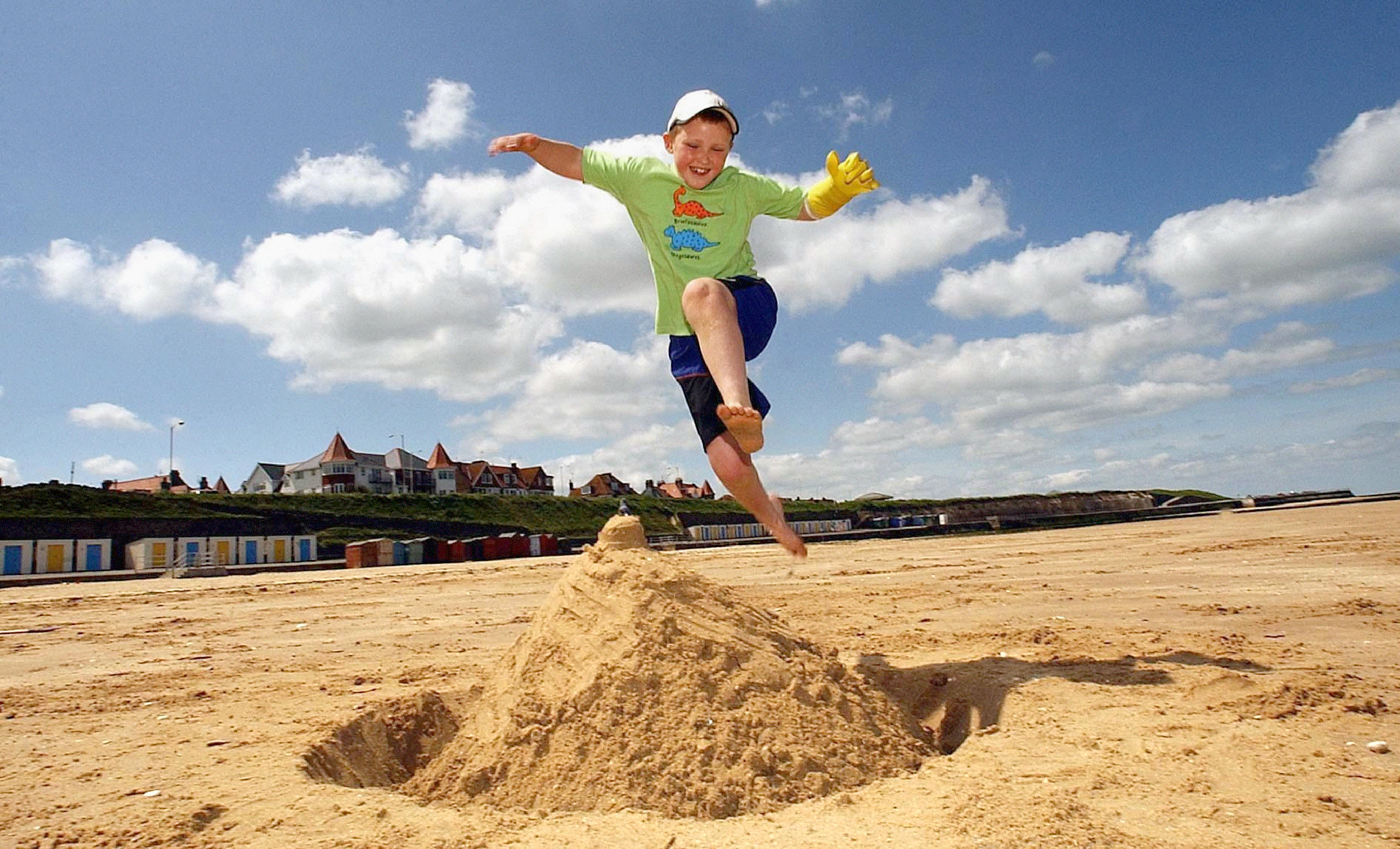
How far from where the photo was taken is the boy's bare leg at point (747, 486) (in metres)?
3.91

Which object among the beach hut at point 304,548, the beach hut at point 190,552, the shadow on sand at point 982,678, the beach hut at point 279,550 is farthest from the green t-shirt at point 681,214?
the beach hut at point 304,548

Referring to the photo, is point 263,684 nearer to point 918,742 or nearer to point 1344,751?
point 918,742

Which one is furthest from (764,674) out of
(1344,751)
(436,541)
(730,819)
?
(436,541)

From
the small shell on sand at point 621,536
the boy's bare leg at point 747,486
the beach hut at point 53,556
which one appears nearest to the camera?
the boy's bare leg at point 747,486

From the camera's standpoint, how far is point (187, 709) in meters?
4.57

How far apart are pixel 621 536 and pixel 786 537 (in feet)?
2.97

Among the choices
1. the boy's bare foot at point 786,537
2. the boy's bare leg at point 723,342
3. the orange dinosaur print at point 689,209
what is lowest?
the boy's bare foot at point 786,537

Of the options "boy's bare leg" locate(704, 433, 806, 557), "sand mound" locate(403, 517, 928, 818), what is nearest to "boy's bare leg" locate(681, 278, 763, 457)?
"boy's bare leg" locate(704, 433, 806, 557)

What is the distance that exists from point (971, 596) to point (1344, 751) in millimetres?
6175

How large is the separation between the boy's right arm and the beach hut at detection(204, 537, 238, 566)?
2880 cm

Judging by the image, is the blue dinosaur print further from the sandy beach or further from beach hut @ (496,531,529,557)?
beach hut @ (496,531,529,557)

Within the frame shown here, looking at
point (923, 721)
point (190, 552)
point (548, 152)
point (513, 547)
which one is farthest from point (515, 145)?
point (190, 552)

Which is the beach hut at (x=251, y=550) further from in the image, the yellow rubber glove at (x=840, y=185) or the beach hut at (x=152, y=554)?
the yellow rubber glove at (x=840, y=185)

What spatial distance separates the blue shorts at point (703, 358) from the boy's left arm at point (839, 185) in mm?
530
